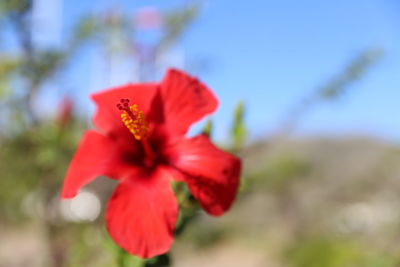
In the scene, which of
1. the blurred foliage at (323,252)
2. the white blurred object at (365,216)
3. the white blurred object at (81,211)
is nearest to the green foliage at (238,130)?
the white blurred object at (81,211)

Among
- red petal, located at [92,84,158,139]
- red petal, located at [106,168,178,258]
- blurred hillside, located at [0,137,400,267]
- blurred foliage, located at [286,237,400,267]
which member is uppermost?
red petal, located at [92,84,158,139]

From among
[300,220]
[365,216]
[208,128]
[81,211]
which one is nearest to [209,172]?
[208,128]

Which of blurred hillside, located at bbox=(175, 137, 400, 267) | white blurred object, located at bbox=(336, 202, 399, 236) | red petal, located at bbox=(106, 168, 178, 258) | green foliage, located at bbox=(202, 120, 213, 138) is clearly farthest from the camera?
white blurred object, located at bbox=(336, 202, 399, 236)

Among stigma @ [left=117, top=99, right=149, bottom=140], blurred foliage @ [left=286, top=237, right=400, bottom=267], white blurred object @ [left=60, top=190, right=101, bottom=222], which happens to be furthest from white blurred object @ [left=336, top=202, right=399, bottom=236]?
stigma @ [left=117, top=99, right=149, bottom=140]

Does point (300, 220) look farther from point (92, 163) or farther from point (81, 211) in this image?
point (92, 163)

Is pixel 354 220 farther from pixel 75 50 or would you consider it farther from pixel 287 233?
pixel 75 50

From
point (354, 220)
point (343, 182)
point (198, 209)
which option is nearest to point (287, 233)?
point (354, 220)

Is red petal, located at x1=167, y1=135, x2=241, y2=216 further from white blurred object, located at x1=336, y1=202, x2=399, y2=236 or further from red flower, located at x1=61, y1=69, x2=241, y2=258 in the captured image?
white blurred object, located at x1=336, y1=202, x2=399, y2=236

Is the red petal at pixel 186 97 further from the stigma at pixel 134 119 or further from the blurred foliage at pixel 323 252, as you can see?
the blurred foliage at pixel 323 252
